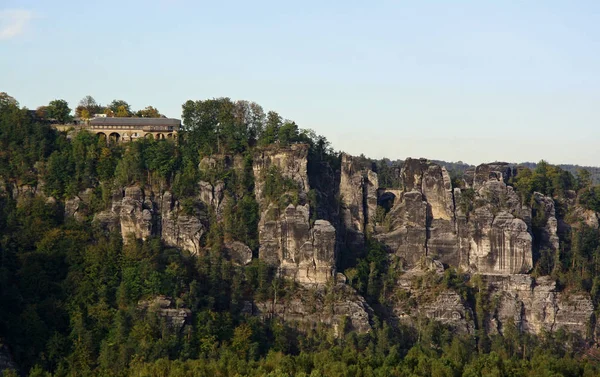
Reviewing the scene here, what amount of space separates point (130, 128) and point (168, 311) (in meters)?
12.5

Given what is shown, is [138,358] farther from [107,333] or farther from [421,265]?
[421,265]

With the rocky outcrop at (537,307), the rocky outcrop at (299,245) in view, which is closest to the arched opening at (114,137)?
the rocky outcrop at (299,245)

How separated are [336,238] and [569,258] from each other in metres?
10.1

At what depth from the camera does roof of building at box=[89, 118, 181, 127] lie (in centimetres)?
6056

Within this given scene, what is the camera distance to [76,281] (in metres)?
52.2

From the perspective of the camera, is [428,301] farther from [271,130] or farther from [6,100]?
[6,100]

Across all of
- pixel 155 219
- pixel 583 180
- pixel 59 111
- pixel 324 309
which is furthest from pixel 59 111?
pixel 583 180

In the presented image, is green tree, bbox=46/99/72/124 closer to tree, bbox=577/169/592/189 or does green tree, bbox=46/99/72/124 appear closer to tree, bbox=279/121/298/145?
tree, bbox=279/121/298/145

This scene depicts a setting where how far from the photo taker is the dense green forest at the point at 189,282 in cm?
4844

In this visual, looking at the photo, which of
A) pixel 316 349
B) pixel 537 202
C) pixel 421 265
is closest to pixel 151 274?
pixel 316 349

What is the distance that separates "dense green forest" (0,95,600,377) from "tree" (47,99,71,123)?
76 millimetres

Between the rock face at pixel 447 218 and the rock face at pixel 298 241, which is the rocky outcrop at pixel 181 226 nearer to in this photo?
the rock face at pixel 298 241

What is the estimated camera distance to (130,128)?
199 feet

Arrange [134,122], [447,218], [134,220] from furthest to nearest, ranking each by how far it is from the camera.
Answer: [134,122] → [447,218] → [134,220]
